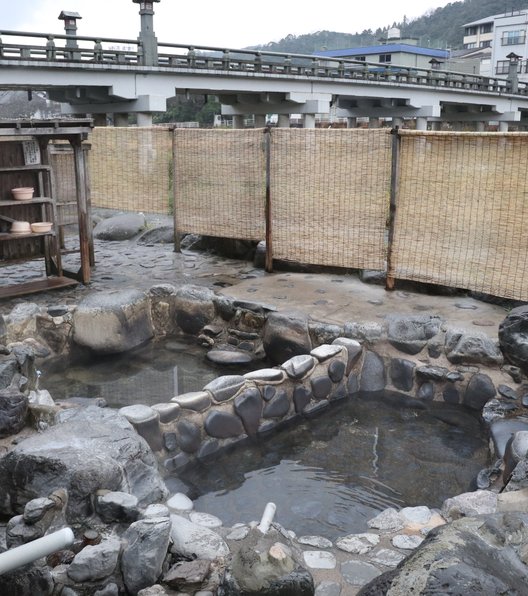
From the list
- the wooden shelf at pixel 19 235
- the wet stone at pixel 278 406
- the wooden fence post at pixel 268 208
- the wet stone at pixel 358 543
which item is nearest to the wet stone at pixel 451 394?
Answer: the wet stone at pixel 278 406

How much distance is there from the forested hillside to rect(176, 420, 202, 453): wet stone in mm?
79861

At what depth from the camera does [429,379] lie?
7129mm

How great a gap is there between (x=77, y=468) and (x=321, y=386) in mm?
3227

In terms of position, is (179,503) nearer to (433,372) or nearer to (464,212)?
(433,372)

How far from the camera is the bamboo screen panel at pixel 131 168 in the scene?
11039mm

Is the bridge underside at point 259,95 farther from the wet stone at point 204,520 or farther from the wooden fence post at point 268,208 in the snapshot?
the wet stone at point 204,520

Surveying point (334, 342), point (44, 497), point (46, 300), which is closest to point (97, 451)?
point (44, 497)

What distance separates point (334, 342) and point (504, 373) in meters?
1.79

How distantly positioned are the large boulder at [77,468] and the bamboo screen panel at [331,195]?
4.82 metres

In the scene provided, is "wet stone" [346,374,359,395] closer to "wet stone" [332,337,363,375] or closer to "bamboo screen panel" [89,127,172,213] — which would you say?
"wet stone" [332,337,363,375]

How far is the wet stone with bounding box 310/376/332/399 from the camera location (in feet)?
22.5

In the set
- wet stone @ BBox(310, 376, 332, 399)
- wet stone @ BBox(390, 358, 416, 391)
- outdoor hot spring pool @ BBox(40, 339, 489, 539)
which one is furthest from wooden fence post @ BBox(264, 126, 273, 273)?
wet stone @ BBox(310, 376, 332, 399)

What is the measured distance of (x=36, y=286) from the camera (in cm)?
904

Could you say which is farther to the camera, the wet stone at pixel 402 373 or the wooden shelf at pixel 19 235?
the wooden shelf at pixel 19 235
